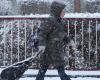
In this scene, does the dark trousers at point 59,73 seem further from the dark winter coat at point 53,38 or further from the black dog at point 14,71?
the black dog at point 14,71

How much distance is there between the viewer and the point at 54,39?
8.12 m

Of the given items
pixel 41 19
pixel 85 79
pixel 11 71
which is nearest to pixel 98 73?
pixel 85 79

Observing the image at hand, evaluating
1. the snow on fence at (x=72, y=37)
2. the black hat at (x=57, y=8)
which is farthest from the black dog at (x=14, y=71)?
the snow on fence at (x=72, y=37)

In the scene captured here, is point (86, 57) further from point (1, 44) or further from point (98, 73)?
point (1, 44)

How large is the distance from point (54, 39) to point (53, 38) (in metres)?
0.03

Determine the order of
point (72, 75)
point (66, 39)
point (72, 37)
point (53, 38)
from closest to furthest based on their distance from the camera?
point (53, 38)
point (66, 39)
point (72, 75)
point (72, 37)

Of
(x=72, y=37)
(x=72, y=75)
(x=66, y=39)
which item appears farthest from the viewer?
(x=72, y=37)

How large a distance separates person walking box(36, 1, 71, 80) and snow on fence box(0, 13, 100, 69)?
137 centimetres

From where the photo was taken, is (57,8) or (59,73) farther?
(59,73)

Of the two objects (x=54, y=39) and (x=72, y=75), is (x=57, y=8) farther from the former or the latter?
(x=72, y=75)

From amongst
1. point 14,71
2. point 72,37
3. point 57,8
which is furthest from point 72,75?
point 57,8

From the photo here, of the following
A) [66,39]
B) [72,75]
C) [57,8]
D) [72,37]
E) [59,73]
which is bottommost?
[72,75]

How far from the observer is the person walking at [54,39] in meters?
7.98

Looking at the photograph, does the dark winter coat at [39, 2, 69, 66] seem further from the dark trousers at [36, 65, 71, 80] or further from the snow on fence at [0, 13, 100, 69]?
the snow on fence at [0, 13, 100, 69]
